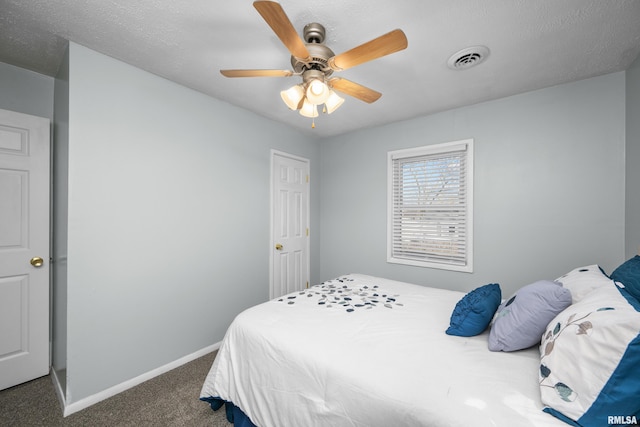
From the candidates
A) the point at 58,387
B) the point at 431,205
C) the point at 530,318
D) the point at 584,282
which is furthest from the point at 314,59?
the point at 58,387

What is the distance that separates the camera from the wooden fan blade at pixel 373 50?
123 cm

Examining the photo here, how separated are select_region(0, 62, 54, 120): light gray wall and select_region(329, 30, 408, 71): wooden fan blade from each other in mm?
2513

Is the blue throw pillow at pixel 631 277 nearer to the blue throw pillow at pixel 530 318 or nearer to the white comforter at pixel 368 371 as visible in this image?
the blue throw pillow at pixel 530 318

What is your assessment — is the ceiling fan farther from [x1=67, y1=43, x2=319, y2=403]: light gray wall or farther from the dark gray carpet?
the dark gray carpet

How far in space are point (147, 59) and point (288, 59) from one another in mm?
1095

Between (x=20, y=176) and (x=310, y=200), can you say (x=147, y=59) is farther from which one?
(x=310, y=200)

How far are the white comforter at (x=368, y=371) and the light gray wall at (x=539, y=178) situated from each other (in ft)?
3.68

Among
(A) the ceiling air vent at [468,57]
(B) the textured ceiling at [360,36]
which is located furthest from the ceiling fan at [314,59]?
(A) the ceiling air vent at [468,57]

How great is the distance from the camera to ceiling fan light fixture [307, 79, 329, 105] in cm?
154

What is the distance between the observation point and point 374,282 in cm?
261

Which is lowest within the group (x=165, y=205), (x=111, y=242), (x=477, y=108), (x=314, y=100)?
(x=111, y=242)

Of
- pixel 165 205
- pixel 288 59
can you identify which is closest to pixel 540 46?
pixel 288 59

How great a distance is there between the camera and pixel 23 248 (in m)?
2.07

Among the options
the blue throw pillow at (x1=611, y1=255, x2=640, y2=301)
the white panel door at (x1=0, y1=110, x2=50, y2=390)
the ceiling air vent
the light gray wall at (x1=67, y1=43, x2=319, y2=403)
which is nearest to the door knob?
the white panel door at (x1=0, y1=110, x2=50, y2=390)
